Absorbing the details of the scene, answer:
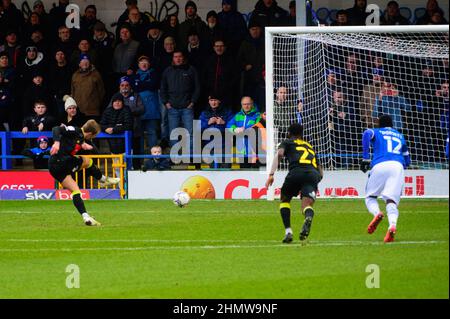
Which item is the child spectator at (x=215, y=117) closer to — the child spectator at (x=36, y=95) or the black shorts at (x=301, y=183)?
the child spectator at (x=36, y=95)

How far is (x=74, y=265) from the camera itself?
1447 centimetres

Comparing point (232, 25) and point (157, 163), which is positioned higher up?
point (232, 25)

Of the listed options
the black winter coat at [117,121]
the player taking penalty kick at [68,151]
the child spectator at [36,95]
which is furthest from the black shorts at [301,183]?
the child spectator at [36,95]

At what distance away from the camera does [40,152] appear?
24094mm

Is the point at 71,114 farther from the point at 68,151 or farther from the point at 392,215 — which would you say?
the point at 392,215

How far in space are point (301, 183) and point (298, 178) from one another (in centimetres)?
8

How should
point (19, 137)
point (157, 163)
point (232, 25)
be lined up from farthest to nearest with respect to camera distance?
point (232, 25) → point (19, 137) → point (157, 163)

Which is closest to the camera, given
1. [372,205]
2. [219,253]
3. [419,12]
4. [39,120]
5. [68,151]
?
[219,253]

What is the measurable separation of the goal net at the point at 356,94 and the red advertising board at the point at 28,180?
5161 millimetres

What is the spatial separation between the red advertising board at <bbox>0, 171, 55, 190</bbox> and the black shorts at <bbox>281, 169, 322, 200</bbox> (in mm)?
9630

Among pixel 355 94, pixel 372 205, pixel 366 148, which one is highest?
pixel 355 94

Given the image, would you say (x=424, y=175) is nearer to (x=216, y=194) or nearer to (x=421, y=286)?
(x=216, y=194)

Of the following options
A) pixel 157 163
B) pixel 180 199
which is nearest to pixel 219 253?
pixel 180 199
